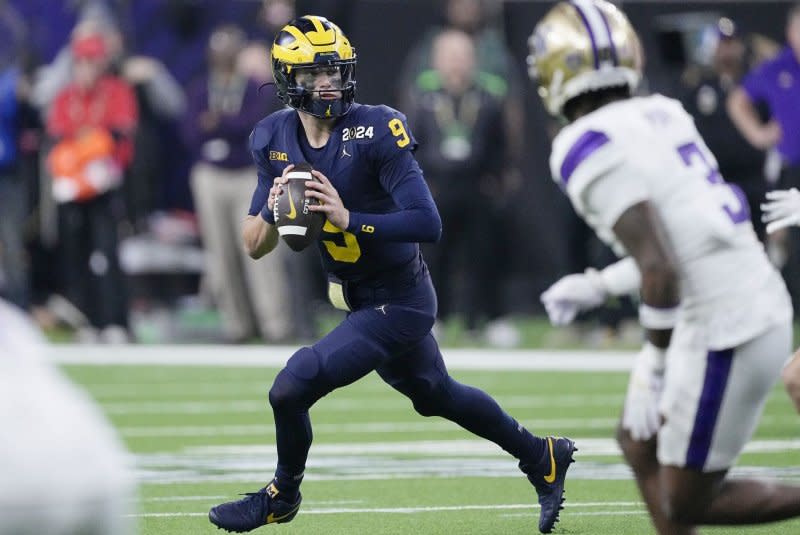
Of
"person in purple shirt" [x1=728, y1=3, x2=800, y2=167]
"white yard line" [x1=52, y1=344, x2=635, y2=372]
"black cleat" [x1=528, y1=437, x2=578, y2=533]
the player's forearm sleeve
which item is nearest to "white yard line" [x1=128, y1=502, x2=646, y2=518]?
"black cleat" [x1=528, y1=437, x2=578, y2=533]

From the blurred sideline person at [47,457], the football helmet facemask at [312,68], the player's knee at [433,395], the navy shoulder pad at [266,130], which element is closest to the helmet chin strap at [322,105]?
the football helmet facemask at [312,68]

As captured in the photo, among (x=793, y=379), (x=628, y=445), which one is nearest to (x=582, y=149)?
(x=628, y=445)

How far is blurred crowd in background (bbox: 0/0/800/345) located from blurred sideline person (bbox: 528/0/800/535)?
6.15m

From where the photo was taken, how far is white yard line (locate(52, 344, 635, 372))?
37.2ft

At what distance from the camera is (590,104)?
434 cm

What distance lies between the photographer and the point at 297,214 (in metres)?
5.27

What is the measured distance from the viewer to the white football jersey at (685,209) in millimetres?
4117

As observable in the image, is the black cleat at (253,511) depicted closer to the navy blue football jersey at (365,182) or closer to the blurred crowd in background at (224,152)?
the navy blue football jersey at (365,182)

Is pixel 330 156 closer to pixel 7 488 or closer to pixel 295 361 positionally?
pixel 295 361

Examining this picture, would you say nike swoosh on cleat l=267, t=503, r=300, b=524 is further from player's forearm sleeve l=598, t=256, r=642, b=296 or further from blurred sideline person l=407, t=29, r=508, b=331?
blurred sideline person l=407, t=29, r=508, b=331

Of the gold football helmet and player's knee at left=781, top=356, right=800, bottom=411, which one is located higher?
the gold football helmet

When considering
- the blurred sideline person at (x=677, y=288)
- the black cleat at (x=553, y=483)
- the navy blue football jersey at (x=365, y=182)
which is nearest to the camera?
the blurred sideline person at (x=677, y=288)

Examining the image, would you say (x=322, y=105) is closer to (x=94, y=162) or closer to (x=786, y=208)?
(x=786, y=208)

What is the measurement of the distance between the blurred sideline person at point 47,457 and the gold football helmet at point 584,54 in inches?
71.3
